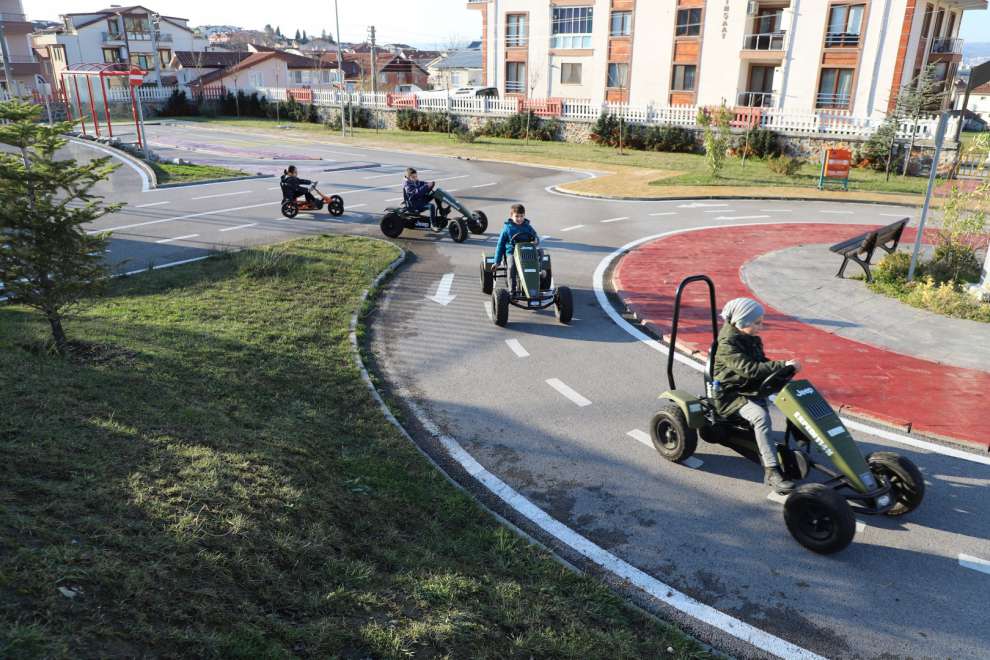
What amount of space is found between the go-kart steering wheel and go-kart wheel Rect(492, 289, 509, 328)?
4.63 meters

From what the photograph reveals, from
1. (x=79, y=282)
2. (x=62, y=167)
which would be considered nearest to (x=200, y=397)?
(x=79, y=282)

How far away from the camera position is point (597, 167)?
26.7 meters

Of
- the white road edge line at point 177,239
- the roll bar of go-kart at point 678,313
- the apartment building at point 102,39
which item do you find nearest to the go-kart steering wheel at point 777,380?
the roll bar of go-kart at point 678,313

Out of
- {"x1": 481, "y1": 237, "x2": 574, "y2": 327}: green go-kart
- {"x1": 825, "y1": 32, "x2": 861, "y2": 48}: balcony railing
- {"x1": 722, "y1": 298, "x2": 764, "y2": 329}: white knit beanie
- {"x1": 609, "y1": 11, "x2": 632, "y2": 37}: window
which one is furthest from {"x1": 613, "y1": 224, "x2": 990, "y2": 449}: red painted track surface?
{"x1": 609, "y1": 11, "x2": 632, "y2": 37}: window

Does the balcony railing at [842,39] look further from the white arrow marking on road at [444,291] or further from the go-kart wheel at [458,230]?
the white arrow marking on road at [444,291]

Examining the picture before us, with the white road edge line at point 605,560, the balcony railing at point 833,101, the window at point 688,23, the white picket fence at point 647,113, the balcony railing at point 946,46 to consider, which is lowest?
the white road edge line at point 605,560

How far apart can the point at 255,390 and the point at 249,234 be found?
9001 millimetres

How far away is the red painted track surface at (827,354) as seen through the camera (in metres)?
Result: 7.20

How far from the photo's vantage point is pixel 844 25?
1355 inches

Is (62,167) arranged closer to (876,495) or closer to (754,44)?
(876,495)

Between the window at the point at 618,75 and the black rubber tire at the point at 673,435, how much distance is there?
39748mm

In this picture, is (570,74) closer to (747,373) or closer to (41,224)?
(41,224)

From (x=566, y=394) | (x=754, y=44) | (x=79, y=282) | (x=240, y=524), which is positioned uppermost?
(x=754, y=44)

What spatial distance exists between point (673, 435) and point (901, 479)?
1826 millimetres
